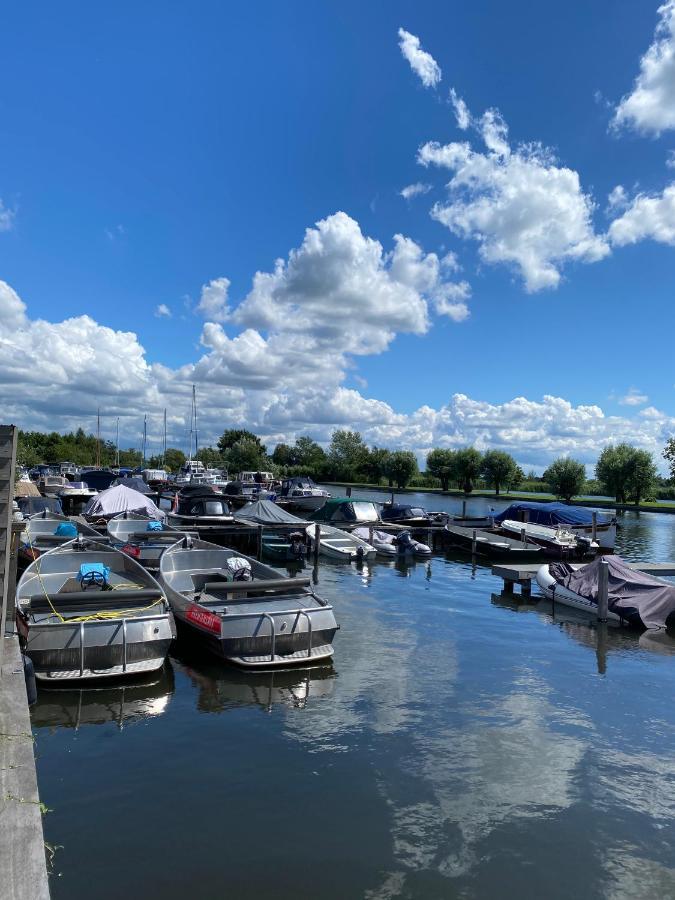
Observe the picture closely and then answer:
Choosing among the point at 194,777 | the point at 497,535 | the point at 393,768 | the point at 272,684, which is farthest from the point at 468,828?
the point at 497,535

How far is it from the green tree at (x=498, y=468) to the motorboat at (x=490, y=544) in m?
72.7

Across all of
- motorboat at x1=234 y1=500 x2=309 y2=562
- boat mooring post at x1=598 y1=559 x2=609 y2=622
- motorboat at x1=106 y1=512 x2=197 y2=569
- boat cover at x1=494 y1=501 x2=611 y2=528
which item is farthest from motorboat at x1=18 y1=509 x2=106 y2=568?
boat cover at x1=494 y1=501 x2=611 y2=528

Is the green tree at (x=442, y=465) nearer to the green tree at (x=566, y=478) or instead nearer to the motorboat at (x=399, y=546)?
the green tree at (x=566, y=478)

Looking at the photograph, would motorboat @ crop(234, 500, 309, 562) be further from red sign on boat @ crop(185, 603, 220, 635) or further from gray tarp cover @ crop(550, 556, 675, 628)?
red sign on boat @ crop(185, 603, 220, 635)

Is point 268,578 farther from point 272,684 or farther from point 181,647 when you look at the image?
point 272,684

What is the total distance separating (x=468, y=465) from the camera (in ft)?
372

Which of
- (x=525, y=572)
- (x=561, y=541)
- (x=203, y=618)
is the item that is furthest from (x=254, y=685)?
(x=561, y=541)

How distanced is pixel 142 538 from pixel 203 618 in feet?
39.6

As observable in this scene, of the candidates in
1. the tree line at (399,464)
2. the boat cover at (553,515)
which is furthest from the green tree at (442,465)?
the boat cover at (553,515)

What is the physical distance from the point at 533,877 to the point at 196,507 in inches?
1350

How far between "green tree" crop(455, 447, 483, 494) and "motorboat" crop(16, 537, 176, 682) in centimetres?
10180

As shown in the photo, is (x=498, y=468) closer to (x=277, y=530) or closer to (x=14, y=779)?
(x=277, y=530)

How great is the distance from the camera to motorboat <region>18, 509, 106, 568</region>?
68.7ft

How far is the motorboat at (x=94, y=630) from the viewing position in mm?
11469
